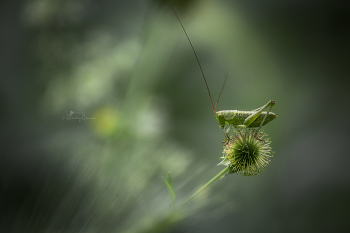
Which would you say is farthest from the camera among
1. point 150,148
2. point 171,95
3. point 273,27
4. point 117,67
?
point 273,27

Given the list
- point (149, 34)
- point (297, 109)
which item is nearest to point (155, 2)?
point (149, 34)

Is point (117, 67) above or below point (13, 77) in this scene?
below

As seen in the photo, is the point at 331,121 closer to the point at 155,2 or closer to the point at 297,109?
the point at 297,109

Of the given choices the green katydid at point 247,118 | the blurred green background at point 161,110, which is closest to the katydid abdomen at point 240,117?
the green katydid at point 247,118

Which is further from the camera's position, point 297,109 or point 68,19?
point 297,109

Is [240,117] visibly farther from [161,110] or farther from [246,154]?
[161,110]

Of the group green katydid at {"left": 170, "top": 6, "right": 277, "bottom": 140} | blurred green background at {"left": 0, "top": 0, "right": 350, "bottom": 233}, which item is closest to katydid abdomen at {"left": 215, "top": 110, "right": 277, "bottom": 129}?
green katydid at {"left": 170, "top": 6, "right": 277, "bottom": 140}

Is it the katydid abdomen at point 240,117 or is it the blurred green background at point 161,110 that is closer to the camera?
the blurred green background at point 161,110

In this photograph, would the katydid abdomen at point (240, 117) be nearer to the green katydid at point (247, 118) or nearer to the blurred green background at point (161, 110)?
the green katydid at point (247, 118)
